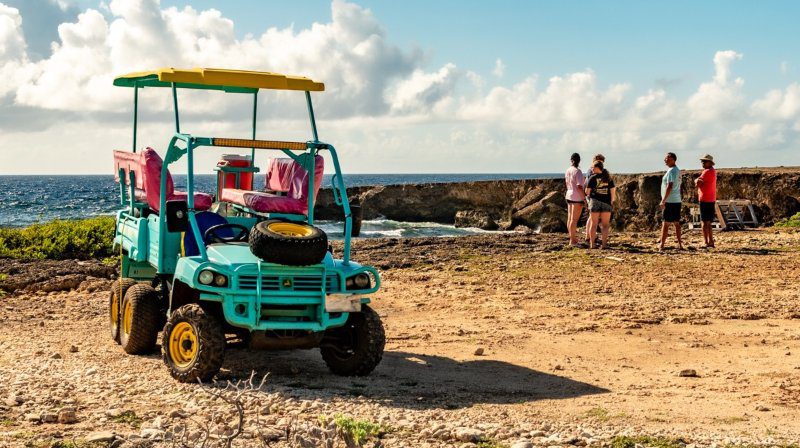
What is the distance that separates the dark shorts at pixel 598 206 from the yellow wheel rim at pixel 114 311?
405 inches

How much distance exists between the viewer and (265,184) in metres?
11.4

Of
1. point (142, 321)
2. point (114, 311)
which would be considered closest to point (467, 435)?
point (142, 321)

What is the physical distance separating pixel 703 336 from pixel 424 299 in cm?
468

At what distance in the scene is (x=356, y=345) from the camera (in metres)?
9.44

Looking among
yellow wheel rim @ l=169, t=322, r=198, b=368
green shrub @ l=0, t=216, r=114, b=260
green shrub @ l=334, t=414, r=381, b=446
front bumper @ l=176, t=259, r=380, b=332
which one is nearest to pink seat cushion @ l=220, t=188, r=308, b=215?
front bumper @ l=176, t=259, r=380, b=332

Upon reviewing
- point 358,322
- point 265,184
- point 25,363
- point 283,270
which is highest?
point 265,184

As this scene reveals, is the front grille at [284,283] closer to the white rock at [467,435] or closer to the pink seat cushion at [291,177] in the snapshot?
the pink seat cushion at [291,177]

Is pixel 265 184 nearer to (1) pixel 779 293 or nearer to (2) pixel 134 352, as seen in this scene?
(2) pixel 134 352

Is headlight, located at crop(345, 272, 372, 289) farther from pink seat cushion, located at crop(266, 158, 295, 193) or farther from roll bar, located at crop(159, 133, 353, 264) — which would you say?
pink seat cushion, located at crop(266, 158, 295, 193)

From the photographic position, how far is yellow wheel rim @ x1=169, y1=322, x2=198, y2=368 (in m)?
8.96

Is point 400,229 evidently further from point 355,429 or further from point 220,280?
point 355,429

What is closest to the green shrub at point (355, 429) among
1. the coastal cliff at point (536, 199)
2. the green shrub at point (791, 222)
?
the green shrub at point (791, 222)

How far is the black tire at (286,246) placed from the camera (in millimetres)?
8641

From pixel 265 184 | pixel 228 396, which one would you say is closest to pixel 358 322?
pixel 228 396
